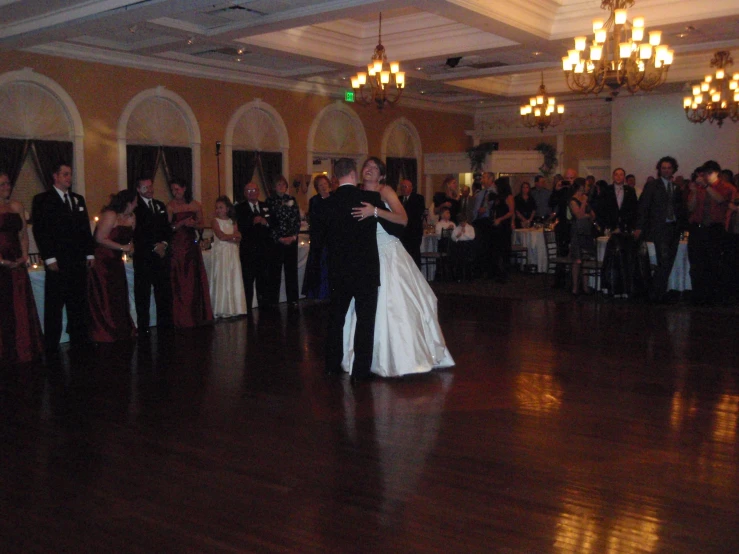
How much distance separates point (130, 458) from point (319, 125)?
10.6 m

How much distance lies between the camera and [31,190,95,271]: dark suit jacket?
21.8 feet

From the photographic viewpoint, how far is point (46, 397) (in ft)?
17.0

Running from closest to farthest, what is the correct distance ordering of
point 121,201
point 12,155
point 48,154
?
point 121,201 < point 12,155 < point 48,154

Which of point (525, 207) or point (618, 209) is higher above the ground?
point (525, 207)

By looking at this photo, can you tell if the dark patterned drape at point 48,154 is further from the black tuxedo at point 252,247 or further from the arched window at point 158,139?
the black tuxedo at point 252,247

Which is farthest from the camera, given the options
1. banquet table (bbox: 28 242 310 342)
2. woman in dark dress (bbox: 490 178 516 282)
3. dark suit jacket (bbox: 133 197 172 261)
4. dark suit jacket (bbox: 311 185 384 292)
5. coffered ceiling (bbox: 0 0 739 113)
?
woman in dark dress (bbox: 490 178 516 282)

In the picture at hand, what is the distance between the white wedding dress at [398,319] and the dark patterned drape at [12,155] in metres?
6.08

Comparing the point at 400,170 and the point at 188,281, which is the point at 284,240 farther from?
the point at 400,170

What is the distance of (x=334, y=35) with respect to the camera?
10.9m

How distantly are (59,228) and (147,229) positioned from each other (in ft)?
2.87

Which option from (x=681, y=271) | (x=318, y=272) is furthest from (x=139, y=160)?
(x=681, y=271)

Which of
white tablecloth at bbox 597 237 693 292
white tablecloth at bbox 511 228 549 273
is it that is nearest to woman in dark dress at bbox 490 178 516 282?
white tablecloth at bbox 511 228 549 273

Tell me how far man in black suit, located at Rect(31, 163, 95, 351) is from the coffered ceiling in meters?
1.89

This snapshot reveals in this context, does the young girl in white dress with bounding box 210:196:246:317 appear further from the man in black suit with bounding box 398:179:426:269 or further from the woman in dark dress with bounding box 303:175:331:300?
the man in black suit with bounding box 398:179:426:269
